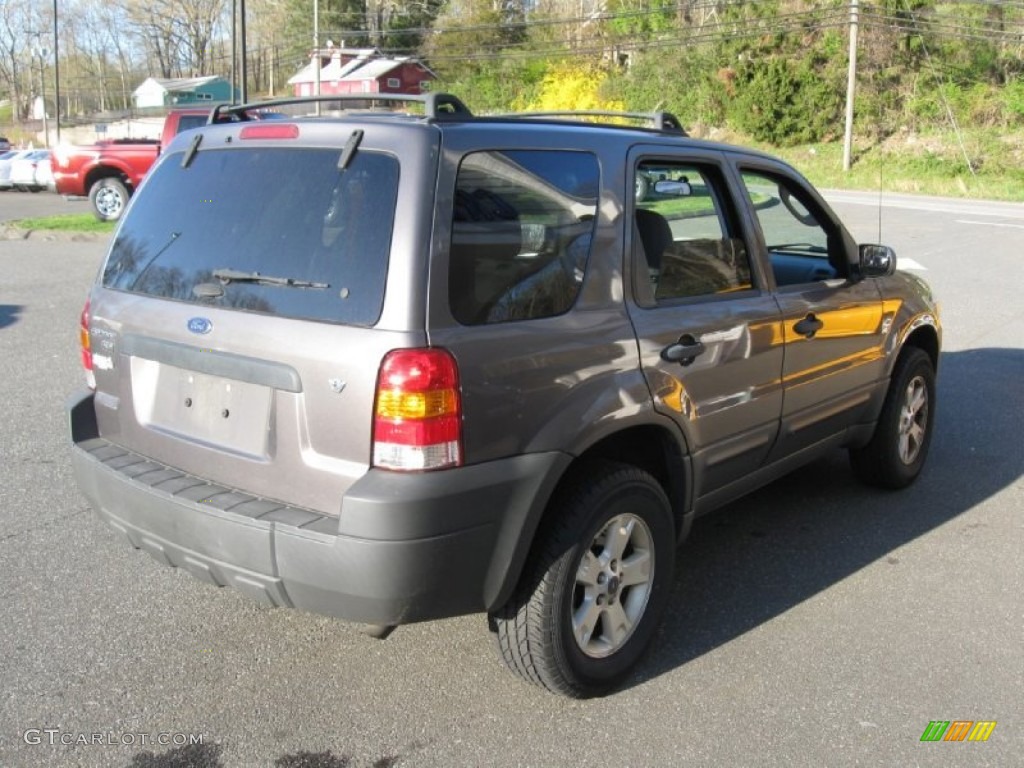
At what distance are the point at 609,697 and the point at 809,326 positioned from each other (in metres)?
1.87

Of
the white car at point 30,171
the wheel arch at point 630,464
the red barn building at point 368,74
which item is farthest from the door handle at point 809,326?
the red barn building at point 368,74

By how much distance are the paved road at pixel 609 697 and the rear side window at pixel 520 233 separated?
52.8 inches

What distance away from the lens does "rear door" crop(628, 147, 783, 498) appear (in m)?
3.43

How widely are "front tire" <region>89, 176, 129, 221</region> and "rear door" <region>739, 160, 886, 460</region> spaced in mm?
16207

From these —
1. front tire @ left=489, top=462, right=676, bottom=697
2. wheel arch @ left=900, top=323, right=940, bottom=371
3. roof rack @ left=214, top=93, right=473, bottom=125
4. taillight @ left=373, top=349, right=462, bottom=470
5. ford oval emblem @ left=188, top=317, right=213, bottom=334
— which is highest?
roof rack @ left=214, top=93, right=473, bottom=125

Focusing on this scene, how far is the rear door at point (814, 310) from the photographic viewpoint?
418 centimetres

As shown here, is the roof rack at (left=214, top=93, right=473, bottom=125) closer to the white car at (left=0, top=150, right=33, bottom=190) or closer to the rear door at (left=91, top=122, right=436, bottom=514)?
the rear door at (left=91, top=122, right=436, bottom=514)

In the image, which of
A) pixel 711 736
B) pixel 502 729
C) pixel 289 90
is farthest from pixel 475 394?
pixel 289 90

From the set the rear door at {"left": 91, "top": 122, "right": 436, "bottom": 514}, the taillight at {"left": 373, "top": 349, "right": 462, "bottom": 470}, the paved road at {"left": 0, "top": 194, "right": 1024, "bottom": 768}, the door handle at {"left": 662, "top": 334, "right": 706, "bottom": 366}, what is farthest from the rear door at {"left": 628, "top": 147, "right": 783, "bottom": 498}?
the rear door at {"left": 91, "top": 122, "right": 436, "bottom": 514}

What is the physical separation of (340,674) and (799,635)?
5.67 feet

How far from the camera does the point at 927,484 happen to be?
545 cm

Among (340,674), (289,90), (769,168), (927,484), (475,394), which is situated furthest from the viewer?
(289,90)

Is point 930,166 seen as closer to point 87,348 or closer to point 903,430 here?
point 903,430

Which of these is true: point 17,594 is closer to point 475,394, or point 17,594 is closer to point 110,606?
point 110,606
